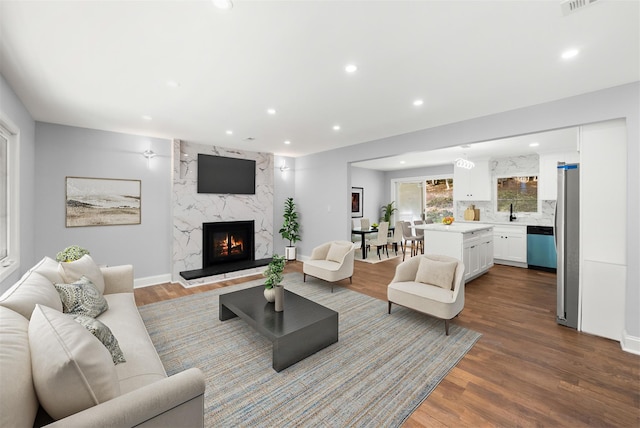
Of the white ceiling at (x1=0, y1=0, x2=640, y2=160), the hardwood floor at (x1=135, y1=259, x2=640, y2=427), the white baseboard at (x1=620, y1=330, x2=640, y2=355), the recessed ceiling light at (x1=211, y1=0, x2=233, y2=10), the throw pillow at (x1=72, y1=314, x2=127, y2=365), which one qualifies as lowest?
the hardwood floor at (x1=135, y1=259, x2=640, y2=427)

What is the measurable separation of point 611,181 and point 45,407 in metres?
4.74

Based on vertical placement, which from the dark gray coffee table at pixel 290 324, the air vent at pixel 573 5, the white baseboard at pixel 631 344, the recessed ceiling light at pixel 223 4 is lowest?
the white baseboard at pixel 631 344

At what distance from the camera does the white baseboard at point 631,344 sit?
104 inches

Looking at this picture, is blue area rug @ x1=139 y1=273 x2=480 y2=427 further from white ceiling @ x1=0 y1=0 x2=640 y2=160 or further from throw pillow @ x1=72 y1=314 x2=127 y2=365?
white ceiling @ x1=0 y1=0 x2=640 y2=160

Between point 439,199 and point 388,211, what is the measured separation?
1661 mm

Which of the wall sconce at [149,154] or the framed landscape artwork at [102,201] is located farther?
the wall sconce at [149,154]

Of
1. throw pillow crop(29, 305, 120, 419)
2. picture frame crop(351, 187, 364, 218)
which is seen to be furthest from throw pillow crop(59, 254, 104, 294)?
picture frame crop(351, 187, 364, 218)

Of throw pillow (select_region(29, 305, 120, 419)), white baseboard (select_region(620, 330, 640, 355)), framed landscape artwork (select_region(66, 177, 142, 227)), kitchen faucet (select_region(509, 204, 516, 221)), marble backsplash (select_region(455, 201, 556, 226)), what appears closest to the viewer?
throw pillow (select_region(29, 305, 120, 419))

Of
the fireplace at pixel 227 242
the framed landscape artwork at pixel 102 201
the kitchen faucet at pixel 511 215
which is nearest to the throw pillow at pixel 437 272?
the fireplace at pixel 227 242

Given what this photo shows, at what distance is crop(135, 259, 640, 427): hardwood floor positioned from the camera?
1836mm

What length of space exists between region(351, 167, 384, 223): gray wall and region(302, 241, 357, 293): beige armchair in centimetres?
427

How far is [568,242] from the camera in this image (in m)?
3.22

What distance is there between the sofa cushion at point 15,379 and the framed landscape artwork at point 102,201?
3900 mm

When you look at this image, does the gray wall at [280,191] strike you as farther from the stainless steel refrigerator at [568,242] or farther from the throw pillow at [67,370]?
the throw pillow at [67,370]
